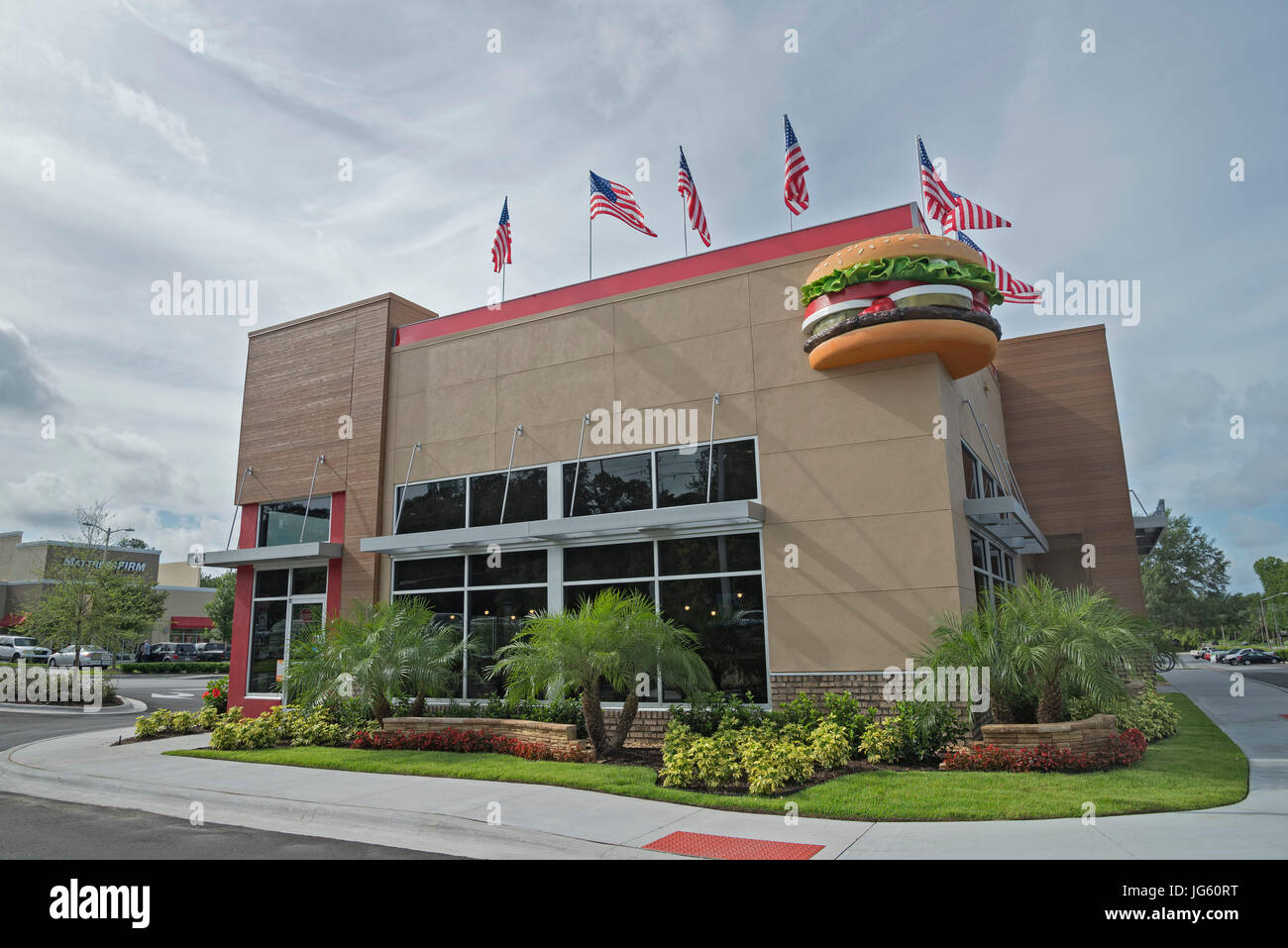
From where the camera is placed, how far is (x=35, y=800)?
1147cm

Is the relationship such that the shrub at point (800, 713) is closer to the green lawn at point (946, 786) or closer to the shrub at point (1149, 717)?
the green lawn at point (946, 786)

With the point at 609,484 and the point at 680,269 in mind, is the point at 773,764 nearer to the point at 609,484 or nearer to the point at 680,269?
the point at 609,484

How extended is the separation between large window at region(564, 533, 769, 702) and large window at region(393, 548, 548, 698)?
1.61 m

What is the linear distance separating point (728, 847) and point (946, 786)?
3486 mm

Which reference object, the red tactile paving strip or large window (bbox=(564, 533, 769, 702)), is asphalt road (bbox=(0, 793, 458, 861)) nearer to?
the red tactile paving strip

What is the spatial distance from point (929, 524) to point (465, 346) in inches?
426

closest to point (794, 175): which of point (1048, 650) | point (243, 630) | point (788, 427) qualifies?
point (788, 427)

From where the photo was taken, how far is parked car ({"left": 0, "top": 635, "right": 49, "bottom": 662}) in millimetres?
45344

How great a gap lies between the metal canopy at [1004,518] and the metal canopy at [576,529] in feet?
→ 11.8

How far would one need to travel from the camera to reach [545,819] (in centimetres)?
901

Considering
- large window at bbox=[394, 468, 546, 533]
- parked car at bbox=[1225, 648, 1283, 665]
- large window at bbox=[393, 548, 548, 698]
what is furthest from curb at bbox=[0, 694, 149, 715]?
parked car at bbox=[1225, 648, 1283, 665]

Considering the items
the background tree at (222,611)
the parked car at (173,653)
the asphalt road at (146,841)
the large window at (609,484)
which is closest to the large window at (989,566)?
the large window at (609,484)

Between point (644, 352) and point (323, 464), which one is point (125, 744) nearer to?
A: point (323, 464)
